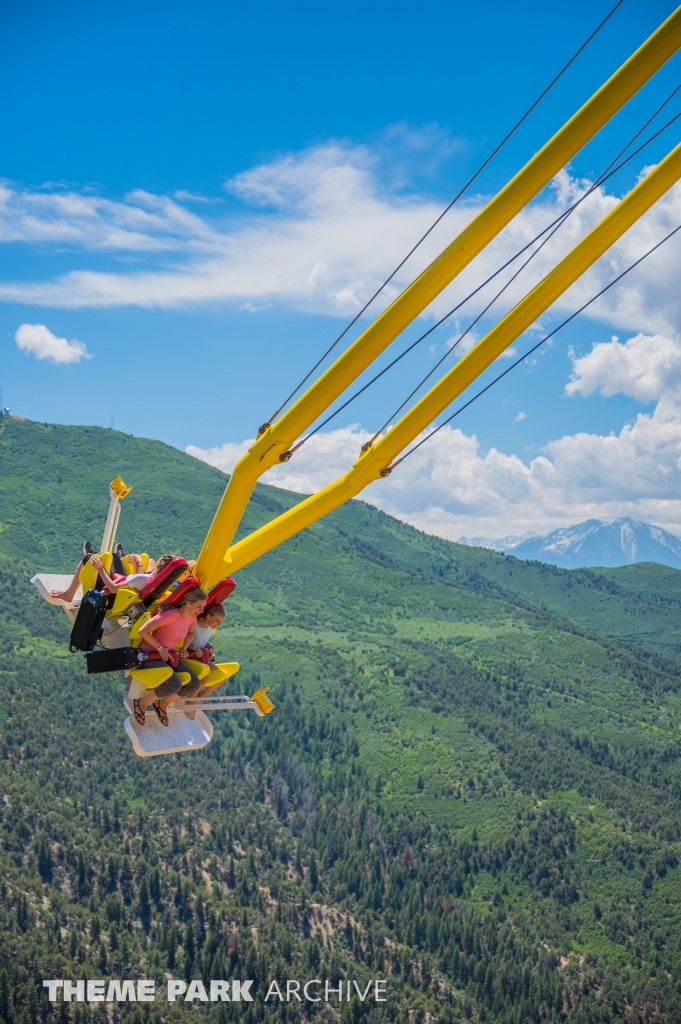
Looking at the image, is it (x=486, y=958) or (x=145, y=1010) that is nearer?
(x=145, y=1010)

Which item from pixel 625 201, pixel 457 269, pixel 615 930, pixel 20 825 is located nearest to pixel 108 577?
pixel 457 269

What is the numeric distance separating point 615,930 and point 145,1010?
87669mm

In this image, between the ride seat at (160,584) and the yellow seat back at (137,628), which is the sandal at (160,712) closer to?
the yellow seat back at (137,628)

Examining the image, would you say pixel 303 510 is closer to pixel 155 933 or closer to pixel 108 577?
pixel 108 577

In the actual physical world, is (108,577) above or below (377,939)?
above

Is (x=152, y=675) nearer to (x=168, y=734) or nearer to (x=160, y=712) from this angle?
(x=160, y=712)

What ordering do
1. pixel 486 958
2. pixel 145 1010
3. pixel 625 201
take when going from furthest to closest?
pixel 486 958 → pixel 145 1010 → pixel 625 201

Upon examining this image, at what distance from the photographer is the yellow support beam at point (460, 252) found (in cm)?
1322

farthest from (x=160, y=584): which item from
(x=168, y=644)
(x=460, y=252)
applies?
(x=460, y=252)

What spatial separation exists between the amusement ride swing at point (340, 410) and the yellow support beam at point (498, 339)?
0.01 meters

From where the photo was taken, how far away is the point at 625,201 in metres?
14.5

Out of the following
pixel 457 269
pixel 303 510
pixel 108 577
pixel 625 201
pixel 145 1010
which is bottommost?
pixel 145 1010

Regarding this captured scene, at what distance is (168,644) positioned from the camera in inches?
699

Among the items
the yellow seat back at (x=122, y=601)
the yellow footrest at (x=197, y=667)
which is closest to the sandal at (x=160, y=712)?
the yellow footrest at (x=197, y=667)
